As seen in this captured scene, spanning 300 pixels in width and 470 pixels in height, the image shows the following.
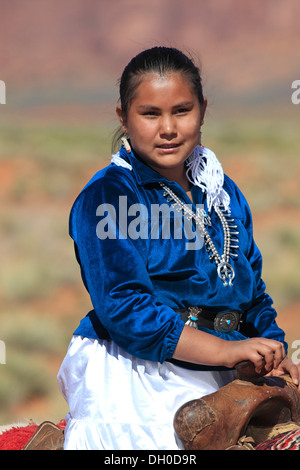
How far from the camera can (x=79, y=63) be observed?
9.52m

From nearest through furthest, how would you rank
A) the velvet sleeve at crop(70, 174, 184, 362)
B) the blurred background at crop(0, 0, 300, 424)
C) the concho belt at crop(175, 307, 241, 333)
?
the velvet sleeve at crop(70, 174, 184, 362) → the concho belt at crop(175, 307, 241, 333) → the blurred background at crop(0, 0, 300, 424)

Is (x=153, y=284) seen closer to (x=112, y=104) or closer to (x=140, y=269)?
(x=140, y=269)

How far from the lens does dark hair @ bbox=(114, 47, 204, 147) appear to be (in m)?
2.35

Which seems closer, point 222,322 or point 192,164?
point 222,322

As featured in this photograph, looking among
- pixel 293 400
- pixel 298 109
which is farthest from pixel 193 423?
pixel 298 109

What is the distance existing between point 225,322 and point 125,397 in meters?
0.43

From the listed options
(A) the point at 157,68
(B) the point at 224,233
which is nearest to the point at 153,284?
(B) the point at 224,233

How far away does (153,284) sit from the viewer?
2.29 meters

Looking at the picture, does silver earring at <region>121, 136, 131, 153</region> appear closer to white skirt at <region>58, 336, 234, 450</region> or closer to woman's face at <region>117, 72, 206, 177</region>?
woman's face at <region>117, 72, 206, 177</region>

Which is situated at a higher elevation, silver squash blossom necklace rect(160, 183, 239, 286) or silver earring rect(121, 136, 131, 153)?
silver earring rect(121, 136, 131, 153)

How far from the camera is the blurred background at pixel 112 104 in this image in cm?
808

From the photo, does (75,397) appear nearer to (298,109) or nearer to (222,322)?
(222,322)

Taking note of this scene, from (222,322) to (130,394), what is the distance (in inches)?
15.7

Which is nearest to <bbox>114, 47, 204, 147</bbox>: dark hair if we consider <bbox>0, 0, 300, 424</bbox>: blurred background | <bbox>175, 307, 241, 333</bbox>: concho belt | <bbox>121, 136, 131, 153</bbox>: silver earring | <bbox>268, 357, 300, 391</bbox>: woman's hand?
<bbox>121, 136, 131, 153</bbox>: silver earring
